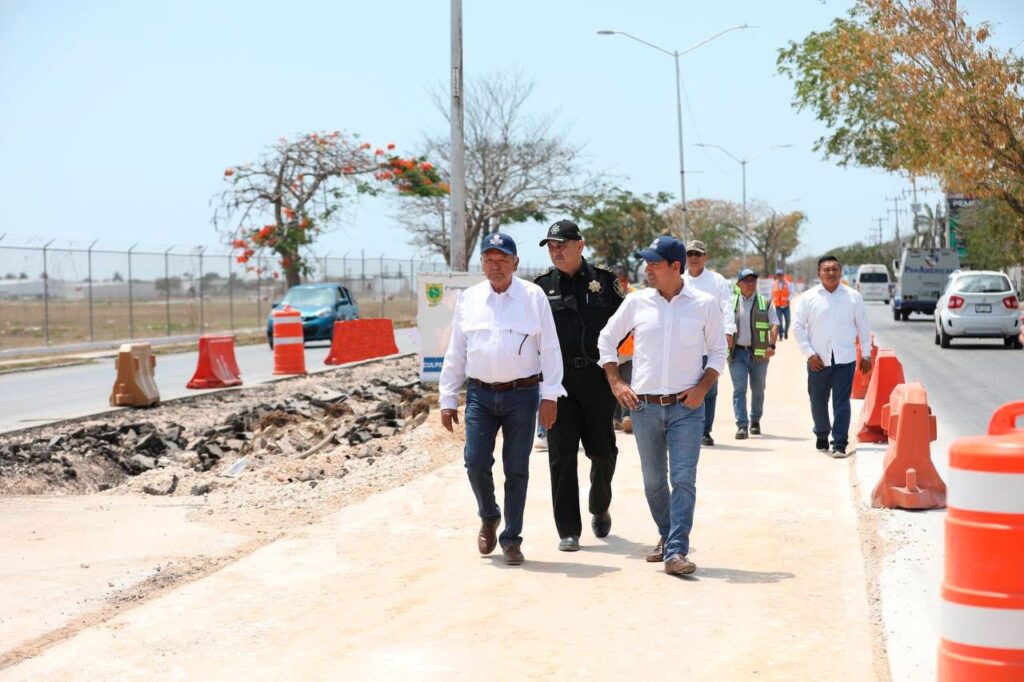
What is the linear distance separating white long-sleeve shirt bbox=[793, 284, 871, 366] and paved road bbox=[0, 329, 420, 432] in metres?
7.20

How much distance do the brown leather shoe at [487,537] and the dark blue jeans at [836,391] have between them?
4.90 meters

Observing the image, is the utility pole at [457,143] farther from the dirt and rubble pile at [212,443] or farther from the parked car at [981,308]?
the parked car at [981,308]

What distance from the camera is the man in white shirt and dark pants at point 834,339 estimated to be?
11492 millimetres

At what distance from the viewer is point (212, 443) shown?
14047mm

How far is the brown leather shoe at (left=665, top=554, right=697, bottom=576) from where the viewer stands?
6.97 m

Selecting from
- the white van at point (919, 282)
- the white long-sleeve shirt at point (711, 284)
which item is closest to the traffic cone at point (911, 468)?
the white long-sleeve shirt at point (711, 284)

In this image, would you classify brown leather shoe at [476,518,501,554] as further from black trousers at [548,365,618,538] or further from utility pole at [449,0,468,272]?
utility pole at [449,0,468,272]

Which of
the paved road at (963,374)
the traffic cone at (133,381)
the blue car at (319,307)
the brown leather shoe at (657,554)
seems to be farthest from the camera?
the blue car at (319,307)

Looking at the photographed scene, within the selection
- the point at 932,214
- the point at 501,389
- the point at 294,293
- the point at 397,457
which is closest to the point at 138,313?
the point at 294,293

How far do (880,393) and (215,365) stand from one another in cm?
1168

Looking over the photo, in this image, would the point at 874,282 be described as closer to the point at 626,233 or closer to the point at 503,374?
the point at 626,233

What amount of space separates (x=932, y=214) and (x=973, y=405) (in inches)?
3918

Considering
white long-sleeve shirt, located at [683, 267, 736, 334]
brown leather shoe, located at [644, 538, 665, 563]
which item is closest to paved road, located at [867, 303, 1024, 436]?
white long-sleeve shirt, located at [683, 267, 736, 334]

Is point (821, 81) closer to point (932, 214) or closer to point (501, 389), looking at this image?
point (501, 389)
